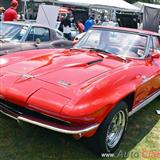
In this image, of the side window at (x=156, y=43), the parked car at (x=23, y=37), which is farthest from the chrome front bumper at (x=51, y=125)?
the parked car at (x=23, y=37)

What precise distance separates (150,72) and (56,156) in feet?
6.53

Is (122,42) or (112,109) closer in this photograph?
(112,109)

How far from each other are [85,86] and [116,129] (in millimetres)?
811

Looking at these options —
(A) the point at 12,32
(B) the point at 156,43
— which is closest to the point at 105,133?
(B) the point at 156,43

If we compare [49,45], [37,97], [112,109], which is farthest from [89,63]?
[49,45]

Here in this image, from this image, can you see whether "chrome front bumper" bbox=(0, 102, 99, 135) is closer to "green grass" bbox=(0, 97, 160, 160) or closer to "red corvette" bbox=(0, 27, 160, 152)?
"red corvette" bbox=(0, 27, 160, 152)

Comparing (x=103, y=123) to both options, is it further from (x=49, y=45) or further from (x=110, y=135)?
(x=49, y=45)

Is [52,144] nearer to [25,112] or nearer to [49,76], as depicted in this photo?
Answer: [25,112]

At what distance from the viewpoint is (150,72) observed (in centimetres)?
450

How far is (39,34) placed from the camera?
8.11 meters

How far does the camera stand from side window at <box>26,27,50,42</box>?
7750mm

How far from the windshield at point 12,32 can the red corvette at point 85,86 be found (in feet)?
9.88

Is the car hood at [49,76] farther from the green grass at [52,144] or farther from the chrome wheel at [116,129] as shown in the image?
the chrome wheel at [116,129]

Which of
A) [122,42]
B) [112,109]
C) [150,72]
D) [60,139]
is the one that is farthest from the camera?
[122,42]
